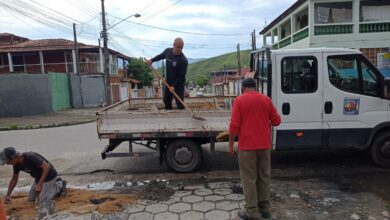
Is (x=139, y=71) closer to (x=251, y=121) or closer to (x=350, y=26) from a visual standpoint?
(x=350, y=26)

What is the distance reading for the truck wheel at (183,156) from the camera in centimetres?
651

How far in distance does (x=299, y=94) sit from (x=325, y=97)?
440 millimetres

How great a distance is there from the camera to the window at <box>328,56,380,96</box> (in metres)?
6.08

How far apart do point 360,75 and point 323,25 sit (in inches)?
603

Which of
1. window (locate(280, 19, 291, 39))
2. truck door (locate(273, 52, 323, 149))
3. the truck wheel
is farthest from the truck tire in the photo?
window (locate(280, 19, 291, 39))

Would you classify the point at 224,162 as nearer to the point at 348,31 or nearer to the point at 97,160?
the point at 97,160

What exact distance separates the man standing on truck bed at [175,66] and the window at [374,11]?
1705 centimetres

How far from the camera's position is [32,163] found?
473 centimetres

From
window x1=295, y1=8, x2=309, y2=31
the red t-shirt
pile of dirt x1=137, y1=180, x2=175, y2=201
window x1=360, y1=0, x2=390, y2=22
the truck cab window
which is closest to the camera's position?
the red t-shirt

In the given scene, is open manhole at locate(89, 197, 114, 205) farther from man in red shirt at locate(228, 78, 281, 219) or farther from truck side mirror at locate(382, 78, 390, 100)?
truck side mirror at locate(382, 78, 390, 100)

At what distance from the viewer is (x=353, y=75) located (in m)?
6.14

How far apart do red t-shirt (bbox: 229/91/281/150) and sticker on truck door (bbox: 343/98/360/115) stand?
98.9 inches

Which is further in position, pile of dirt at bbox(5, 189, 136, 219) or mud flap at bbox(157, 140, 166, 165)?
mud flap at bbox(157, 140, 166, 165)

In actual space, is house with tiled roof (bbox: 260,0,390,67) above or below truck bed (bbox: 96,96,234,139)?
above
